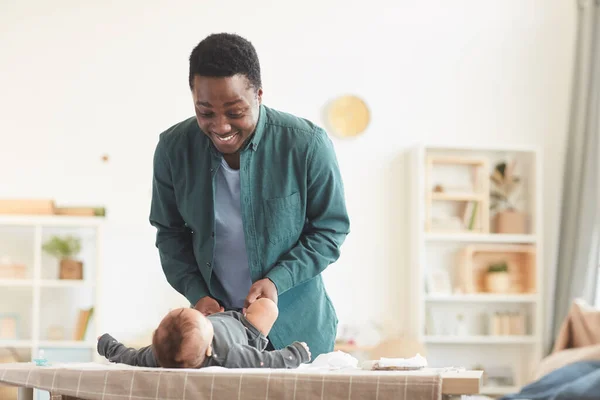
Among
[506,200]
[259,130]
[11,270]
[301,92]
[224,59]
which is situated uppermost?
[301,92]

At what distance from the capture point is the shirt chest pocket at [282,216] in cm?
210

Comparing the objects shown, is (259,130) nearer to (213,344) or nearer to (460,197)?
(213,344)

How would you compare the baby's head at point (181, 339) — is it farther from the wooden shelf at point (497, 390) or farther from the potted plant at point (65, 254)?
the wooden shelf at point (497, 390)

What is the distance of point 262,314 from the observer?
1.90 m

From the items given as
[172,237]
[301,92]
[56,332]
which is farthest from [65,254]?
[172,237]

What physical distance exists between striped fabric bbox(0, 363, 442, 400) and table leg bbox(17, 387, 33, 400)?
9 cm

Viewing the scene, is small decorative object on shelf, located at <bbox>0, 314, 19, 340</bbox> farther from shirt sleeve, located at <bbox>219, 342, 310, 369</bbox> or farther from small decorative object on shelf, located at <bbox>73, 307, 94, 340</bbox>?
shirt sleeve, located at <bbox>219, 342, 310, 369</bbox>

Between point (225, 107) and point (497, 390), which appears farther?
point (497, 390)

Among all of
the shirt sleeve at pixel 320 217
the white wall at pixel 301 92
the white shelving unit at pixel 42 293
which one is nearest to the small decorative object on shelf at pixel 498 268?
the white wall at pixel 301 92

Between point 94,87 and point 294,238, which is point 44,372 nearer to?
point 294,238

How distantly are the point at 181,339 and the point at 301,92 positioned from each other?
436 cm

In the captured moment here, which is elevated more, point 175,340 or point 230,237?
point 230,237

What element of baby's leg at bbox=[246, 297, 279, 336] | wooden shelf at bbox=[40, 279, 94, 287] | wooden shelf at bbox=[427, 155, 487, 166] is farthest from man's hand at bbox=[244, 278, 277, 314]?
wooden shelf at bbox=[427, 155, 487, 166]

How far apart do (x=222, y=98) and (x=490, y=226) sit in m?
4.38
